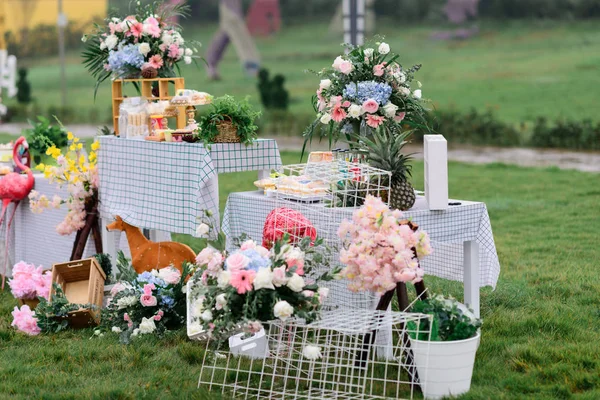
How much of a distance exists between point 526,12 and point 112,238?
18.5 metres

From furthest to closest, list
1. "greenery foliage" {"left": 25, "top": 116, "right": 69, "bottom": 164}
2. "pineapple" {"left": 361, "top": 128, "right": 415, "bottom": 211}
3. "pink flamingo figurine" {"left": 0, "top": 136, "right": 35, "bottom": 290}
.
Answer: "greenery foliage" {"left": 25, "top": 116, "right": 69, "bottom": 164} → "pink flamingo figurine" {"left": 0, "top": 136, "right": 35, "bottom": 290} → "pineapple" {"left": 361, "top": 128, "right": 415, "bottom": 211}

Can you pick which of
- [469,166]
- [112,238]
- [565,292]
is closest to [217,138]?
[112,238]

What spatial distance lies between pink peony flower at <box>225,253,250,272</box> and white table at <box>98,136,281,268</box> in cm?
120

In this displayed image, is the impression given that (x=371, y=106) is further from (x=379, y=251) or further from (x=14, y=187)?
(x=14, y=187)

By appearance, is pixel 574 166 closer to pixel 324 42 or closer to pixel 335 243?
pixel 335 243

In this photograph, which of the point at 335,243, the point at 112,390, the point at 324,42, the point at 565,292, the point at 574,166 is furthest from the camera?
the point at 324,42

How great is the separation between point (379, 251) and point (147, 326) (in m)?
1.70

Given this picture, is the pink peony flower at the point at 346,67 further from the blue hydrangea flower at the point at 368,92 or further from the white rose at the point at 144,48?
the white rose at the point at 144,48

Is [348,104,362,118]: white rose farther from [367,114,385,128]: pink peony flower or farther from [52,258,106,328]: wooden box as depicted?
[52,258,106,328]: wooden box

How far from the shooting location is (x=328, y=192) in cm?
481

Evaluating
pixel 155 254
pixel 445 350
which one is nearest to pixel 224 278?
pixel 445 350

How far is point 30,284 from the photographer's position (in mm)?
5855

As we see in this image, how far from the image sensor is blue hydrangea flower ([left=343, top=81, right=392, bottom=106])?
194 inches

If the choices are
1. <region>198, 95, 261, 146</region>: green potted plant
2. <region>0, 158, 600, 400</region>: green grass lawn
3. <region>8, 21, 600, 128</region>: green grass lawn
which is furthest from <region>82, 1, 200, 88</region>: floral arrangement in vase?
<region>8, 21, 600, 128</region>: green grass lawn
